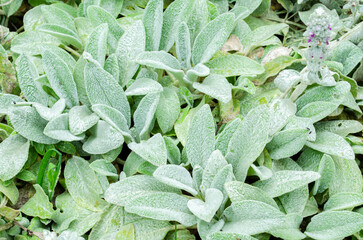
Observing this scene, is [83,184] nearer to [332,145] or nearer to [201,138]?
[201,138]

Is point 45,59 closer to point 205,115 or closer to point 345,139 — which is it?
point 205,115

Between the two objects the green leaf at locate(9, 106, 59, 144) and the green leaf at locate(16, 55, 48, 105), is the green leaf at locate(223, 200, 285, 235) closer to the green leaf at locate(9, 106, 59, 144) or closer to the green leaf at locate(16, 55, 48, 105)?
the green leaf at locate(9, 106, 59, 144)

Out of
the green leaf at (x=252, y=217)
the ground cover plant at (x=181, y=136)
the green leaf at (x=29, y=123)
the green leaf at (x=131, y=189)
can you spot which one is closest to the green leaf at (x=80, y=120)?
the ground cover plant at (x=181, y=136)

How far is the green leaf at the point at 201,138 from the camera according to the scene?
133 centimetres

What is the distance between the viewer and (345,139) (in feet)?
4.86

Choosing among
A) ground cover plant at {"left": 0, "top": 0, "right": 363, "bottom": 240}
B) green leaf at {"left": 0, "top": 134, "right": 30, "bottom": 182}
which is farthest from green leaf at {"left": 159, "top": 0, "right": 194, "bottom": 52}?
green leaf at {"left": 0, "top": 134, "right": 30, "bottom": 182}

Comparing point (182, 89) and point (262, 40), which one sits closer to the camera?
point (182, 89)

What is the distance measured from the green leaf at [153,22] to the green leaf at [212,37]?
0.55 ft

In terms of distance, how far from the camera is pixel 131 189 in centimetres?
130

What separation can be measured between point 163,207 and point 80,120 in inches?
17.3

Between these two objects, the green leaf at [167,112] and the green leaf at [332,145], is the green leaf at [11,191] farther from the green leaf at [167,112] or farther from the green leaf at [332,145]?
the green leaf at [332,145]

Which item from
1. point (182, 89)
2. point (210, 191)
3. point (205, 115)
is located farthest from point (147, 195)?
point (182, 89)

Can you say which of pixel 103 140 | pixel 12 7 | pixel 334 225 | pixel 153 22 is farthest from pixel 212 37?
pixel 12 7

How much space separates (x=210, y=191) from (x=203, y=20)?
32.2 inches
